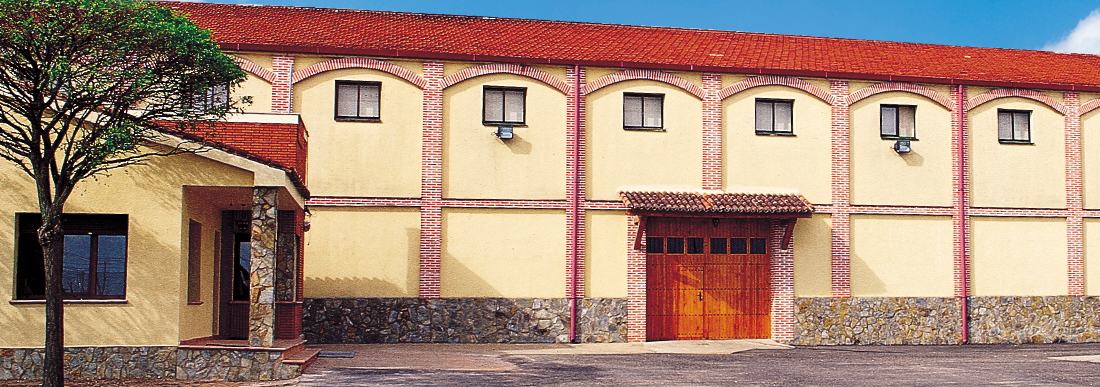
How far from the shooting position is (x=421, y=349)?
1898 cm

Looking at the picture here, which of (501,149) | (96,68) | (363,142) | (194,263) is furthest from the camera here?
(501,149)

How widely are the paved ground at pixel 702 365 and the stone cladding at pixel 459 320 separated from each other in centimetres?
51

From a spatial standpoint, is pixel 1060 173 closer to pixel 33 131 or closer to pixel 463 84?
pixel 463 84

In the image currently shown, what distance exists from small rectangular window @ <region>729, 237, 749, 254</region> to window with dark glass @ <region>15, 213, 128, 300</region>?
12997mm

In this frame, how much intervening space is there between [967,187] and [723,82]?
6374 millimetres

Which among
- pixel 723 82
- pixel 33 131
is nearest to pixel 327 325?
pixel 33 131

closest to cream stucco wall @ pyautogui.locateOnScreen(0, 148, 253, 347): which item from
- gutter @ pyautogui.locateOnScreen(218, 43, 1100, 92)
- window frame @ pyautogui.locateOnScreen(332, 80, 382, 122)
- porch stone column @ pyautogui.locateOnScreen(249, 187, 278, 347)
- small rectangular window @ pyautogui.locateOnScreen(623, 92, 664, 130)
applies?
porch stone column @ pyautogui.locateOnScreen(249, 187, 278, 347)

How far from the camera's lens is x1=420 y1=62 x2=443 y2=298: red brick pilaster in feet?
67.2

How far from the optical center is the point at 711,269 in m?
21.9

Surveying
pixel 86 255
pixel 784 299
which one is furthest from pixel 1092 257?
pixel 86 255

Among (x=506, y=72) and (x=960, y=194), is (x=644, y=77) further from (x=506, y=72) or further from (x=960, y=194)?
(x=960, y=194)

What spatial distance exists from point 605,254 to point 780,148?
15.6 feet

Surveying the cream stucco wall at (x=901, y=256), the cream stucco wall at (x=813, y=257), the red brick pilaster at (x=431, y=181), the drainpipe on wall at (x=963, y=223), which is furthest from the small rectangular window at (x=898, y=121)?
the red brick pilaster at (x=431, y=181)

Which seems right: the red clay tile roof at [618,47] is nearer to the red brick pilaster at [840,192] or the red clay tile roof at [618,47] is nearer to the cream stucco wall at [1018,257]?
the red brick pilaster at [840,192]
